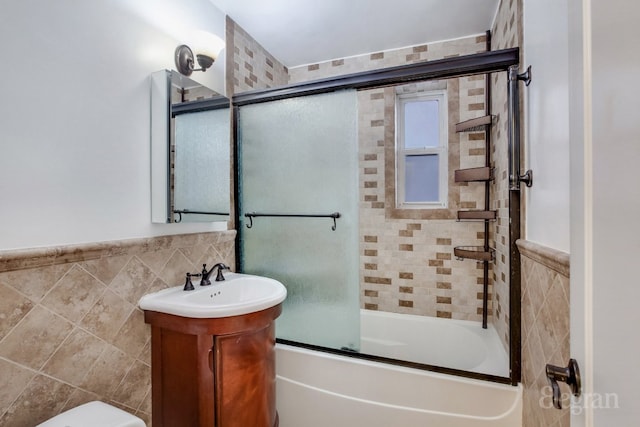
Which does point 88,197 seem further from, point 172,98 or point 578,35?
point 578,35

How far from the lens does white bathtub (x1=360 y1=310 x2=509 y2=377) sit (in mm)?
2094

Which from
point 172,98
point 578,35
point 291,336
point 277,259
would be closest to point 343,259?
point 277,259

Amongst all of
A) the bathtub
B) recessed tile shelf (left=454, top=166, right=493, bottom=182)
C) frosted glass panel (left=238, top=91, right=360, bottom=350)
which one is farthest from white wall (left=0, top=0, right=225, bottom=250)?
recessed tile shelf (left=454, top=166, right=493, bottom=182)

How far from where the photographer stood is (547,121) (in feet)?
3.60

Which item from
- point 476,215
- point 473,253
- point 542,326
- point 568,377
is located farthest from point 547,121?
point 473,253

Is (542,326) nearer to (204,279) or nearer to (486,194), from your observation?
(486,194)

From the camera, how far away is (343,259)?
1.82m

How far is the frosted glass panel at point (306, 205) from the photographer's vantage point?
5.90ft

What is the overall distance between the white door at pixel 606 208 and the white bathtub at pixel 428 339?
1675mm

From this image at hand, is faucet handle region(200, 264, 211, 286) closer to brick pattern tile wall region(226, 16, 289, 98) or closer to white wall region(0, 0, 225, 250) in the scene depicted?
white wall region(0, 0, 225, 250)

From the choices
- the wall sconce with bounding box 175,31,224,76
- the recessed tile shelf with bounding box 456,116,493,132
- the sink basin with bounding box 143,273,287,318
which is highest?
the wall sconce with bounding box 175,31,224,76

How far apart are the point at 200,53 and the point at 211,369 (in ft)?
5.56

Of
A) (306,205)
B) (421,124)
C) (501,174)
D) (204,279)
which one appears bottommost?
(204,279)

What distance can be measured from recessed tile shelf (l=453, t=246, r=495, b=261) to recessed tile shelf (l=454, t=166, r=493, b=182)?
0.54 meters
